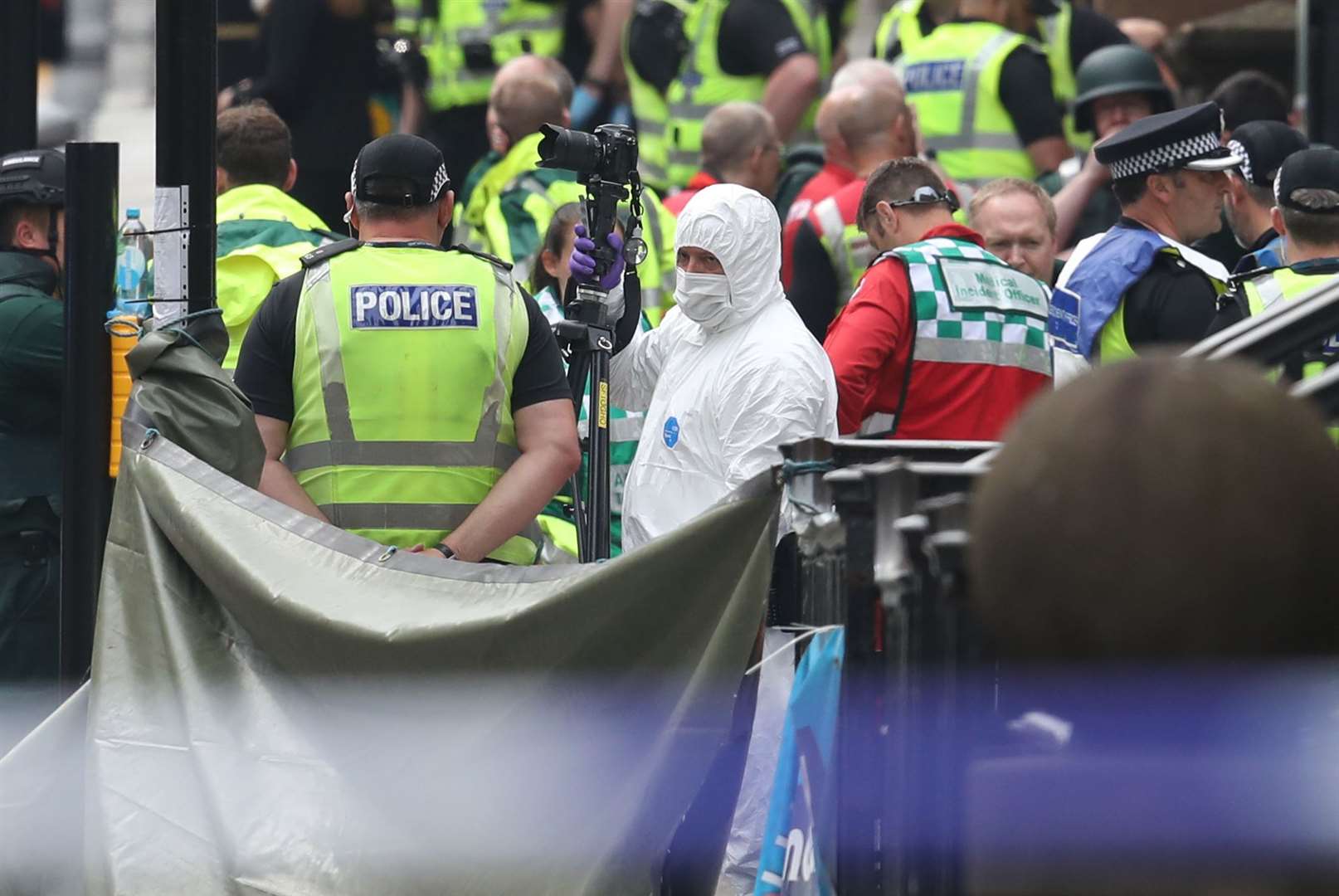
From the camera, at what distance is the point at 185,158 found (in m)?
5.84

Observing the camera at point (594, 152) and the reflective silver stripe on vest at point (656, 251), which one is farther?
the reflective silver stripe on vest at point (656, 251)

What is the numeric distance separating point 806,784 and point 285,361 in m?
2.15

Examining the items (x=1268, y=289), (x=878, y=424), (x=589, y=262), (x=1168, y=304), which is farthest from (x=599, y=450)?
(x=1268, y=289)

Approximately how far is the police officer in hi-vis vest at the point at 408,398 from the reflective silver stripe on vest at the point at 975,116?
3.57m

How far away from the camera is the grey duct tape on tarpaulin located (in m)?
4.54

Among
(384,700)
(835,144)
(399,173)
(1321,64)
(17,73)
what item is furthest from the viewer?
(1321,64)

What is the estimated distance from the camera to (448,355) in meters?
5.60

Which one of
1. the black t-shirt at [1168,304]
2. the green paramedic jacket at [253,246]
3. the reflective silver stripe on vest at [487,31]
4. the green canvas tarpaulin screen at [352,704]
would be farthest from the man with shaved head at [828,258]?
the green canvas tarpaulin screen at [352,704]

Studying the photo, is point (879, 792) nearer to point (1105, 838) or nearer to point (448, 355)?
point (1105, 838)

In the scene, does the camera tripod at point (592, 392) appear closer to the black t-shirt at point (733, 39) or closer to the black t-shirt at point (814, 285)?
the black t-shirt at point (814, 285)

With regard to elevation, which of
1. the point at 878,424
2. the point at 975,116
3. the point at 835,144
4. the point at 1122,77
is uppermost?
the point at 1122,77

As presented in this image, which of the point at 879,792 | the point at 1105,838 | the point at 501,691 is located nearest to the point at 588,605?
the point at 501,691

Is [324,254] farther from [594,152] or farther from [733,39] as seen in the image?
[733,39]

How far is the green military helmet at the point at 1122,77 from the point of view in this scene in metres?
8.59
